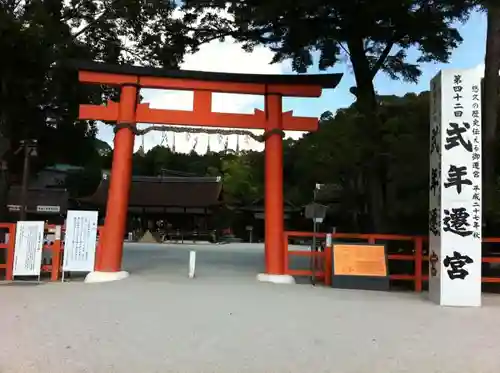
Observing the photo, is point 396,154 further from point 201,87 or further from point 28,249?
point 28,249

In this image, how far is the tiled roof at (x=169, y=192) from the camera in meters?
37.1

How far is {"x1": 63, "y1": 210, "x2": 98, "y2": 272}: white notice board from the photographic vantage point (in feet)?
37.4

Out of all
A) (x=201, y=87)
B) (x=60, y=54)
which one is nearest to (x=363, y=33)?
(x=201, y=87)

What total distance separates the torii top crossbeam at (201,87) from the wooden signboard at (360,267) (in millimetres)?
3187

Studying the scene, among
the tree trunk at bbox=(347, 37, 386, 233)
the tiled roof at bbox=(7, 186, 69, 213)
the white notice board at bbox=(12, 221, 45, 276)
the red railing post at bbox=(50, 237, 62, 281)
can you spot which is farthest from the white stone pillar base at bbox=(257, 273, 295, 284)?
the tiled roof at bbox=(7, 186, 69, 213)

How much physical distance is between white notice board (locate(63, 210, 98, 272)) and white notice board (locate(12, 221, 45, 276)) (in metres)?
0.58

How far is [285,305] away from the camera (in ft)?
27.5

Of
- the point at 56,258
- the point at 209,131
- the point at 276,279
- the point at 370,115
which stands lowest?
the point at 276,279

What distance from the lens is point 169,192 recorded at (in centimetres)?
3831

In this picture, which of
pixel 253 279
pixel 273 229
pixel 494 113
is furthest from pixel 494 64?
pixel 253 279

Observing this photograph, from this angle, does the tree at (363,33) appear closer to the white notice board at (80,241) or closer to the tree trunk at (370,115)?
the tree trunk at (370,115)

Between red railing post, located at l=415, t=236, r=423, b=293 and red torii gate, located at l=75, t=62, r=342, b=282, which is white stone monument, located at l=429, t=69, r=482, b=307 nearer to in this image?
red railing post, located at l=415, t=236, r=423, b=293

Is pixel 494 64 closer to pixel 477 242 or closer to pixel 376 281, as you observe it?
pixel 477 242

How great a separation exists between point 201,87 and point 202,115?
679mm
